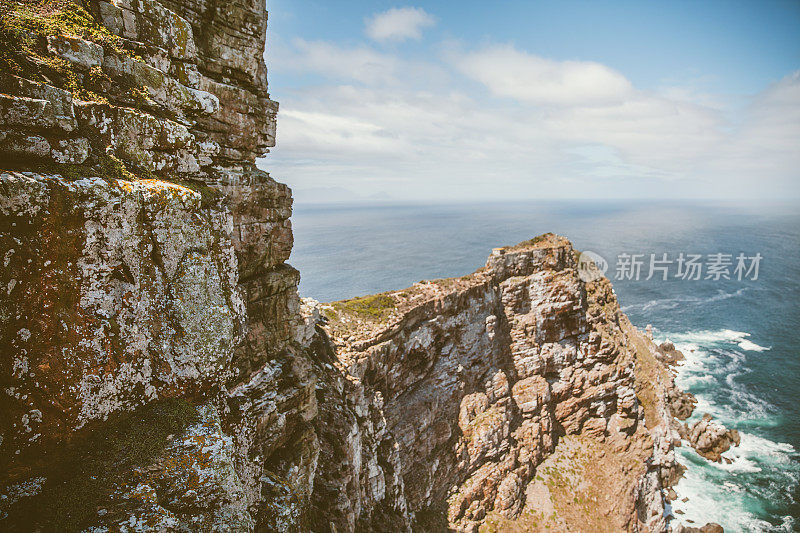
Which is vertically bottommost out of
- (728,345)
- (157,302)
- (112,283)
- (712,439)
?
(712,439)

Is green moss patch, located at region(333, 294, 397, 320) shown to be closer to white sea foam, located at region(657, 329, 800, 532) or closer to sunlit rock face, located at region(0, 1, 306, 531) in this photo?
sunlit rock face, located at region(0, 1, 306, 531)

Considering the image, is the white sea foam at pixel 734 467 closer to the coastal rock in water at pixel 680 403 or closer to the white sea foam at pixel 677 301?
the coastal rock in water at pixel 680 403

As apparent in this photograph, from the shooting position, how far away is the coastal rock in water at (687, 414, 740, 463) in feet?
193

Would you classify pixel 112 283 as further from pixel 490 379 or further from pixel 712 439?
pixel 712 439

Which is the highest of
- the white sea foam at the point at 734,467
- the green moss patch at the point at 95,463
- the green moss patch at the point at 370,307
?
the green moss patch at the point at 95,463

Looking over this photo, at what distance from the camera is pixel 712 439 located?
5950 cm

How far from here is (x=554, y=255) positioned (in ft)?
157

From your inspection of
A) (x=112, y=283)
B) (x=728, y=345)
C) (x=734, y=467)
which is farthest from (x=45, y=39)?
(x=728, y=345)

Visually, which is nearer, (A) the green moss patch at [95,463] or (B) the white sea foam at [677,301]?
(A) the green moss patch at [95,463]

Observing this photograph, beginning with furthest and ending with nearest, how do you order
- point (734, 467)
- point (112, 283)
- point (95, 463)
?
1. point (734, 467)
2. point (112, 283)
3. point (95, 463)

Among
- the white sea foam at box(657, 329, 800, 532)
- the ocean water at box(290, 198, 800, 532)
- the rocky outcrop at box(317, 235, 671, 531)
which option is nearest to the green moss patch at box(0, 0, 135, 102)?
the rocky outcrop at box(317, 235, 671, 531)

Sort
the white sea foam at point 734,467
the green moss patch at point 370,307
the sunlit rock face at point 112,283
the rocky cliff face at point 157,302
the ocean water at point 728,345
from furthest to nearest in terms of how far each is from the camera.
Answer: the ocean water at point 728,345 → the white sea foam at point 734,467 → the green moss patch at point 370,307 → the rocky cliff face at point 157,302 → the sunlit rock face at point 112,283

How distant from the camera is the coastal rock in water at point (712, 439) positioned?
58.8 meters

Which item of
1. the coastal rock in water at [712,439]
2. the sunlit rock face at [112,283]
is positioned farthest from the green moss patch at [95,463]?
the coastal rock in water at [712,439]
